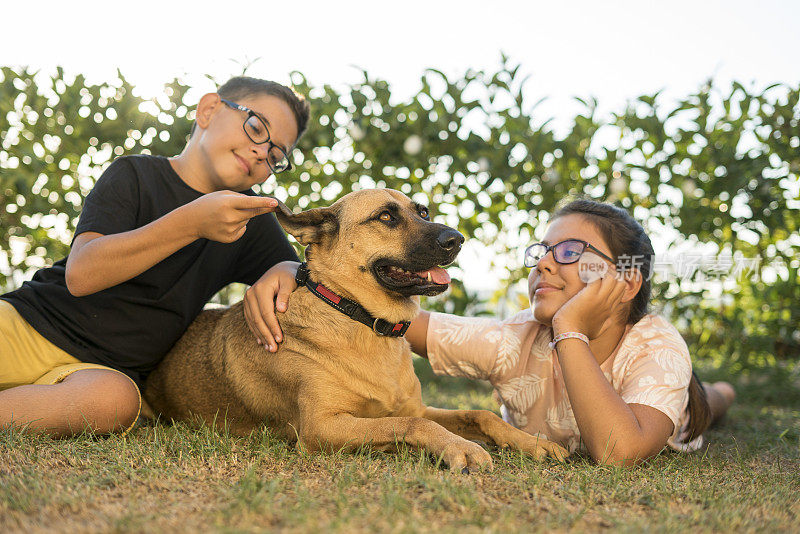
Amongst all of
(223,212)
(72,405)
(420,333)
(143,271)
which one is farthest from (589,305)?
(72,405)

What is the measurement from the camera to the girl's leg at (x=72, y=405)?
2.49 m

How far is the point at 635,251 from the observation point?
121 inches

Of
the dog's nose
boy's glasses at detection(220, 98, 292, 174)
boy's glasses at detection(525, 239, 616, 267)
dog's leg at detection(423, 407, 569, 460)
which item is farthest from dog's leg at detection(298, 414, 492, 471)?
boy's glasses at detection(220, 98, 292, 174)

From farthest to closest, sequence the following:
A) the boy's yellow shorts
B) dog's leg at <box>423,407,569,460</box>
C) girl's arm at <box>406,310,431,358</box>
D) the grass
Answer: girl's arm at <box>406,310,431,358</box> → the boy's yellow shorts → dog's leg at <box>423,407,569,460</box> → the grass

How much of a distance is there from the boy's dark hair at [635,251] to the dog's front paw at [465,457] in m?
1.32

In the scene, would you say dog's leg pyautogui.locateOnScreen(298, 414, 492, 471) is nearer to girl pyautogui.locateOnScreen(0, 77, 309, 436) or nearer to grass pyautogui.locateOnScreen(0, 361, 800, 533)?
grass pyautogui.locateOnScreen(0, 361, 800, 533)

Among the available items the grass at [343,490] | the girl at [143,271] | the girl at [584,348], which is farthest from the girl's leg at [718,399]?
the girl at [143,271]

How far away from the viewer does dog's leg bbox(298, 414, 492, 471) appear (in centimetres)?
220

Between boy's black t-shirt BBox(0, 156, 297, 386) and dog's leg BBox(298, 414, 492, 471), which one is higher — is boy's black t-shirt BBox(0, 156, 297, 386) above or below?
above

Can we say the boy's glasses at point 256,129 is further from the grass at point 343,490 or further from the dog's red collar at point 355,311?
the grass at point 343,490

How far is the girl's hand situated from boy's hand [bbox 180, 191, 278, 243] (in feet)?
4.41

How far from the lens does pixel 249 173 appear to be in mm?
3230

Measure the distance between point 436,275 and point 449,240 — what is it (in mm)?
173

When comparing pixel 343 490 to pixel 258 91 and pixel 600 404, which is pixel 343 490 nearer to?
pixel 600 404
